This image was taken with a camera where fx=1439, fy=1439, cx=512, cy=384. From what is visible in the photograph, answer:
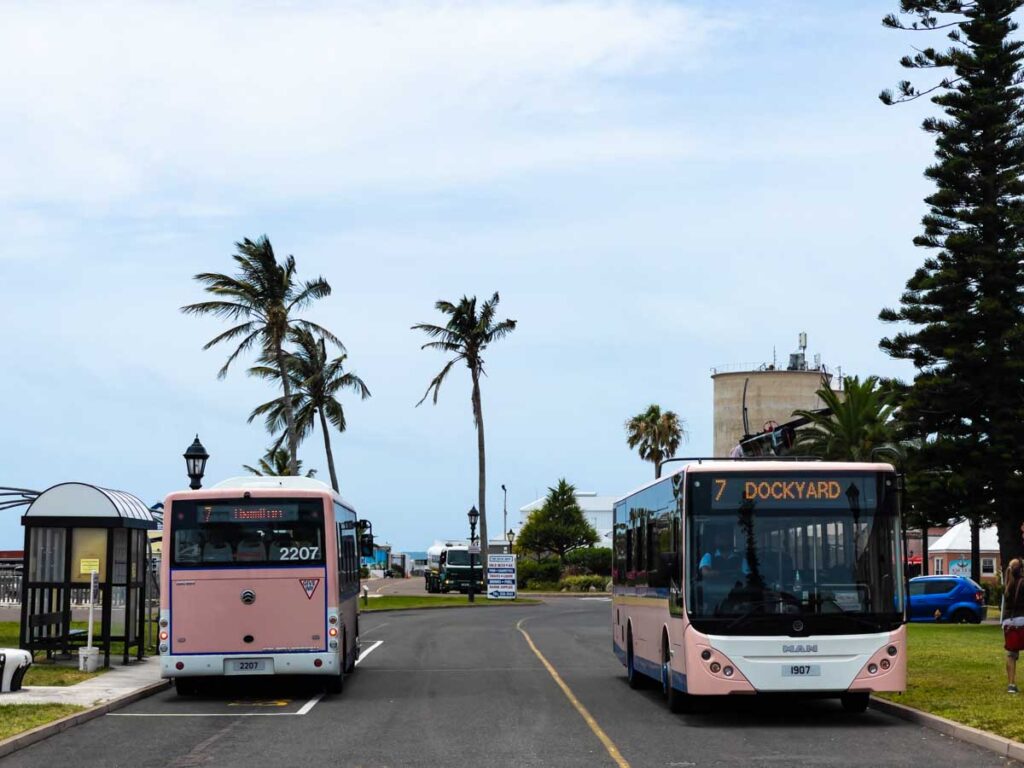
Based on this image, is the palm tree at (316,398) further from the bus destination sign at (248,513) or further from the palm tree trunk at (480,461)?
the bus destination sign at (248,513)

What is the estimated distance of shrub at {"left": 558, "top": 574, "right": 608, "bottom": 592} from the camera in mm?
83812

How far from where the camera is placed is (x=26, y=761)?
1277cm

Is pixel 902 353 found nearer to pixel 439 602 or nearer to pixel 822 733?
pixel 439 602

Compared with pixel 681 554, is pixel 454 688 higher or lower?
lower

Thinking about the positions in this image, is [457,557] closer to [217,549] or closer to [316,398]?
[316,398]

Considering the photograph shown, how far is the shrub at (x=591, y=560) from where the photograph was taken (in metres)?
91.4

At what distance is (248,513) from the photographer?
19.1 meters

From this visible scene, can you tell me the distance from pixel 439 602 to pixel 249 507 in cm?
4241

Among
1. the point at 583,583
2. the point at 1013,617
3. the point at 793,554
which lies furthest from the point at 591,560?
the point at 793,554

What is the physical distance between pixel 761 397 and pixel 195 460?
5973cm

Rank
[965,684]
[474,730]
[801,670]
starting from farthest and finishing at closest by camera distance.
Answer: [965,684]
[801,670]
[474,730]

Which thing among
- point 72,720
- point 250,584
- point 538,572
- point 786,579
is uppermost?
point 786,579

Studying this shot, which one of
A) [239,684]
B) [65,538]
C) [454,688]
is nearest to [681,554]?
[454,688]

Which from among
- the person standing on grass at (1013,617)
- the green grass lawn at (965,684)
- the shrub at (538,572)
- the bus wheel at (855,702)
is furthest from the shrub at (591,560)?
the bus wheel at (855,702)
